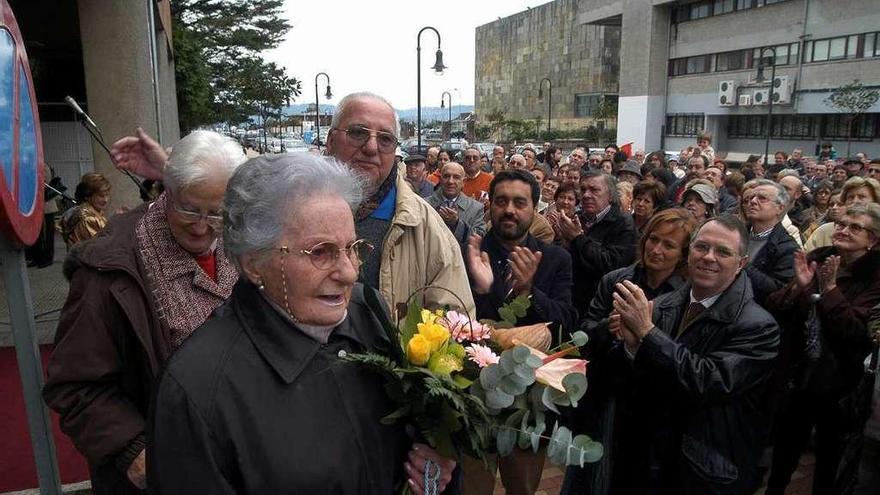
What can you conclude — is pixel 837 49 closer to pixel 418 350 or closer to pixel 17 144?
pixel 418 350

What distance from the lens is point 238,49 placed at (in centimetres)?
3178

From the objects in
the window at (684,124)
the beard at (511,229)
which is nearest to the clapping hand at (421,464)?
the beard at (511,229)

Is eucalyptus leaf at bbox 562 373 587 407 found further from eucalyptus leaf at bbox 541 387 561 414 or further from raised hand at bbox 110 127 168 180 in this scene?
raised hand at bbox 110 127 168 180

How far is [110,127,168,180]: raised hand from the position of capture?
8.64 feet

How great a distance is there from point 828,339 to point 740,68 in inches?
1833

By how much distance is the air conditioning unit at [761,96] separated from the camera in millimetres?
40719

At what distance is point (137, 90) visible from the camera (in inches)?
323

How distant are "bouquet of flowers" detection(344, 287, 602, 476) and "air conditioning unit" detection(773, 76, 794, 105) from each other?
1788 inches

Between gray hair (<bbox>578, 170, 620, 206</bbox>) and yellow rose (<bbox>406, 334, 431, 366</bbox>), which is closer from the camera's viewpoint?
yellow rose (<bbox>406, 334, 431, 366</bbox>)

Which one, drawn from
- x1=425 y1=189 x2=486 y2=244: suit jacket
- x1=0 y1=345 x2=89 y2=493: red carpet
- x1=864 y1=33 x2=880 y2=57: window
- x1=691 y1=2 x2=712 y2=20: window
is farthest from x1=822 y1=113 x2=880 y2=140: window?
x1=0 y1=345 x2=89 y2=493: red carpet

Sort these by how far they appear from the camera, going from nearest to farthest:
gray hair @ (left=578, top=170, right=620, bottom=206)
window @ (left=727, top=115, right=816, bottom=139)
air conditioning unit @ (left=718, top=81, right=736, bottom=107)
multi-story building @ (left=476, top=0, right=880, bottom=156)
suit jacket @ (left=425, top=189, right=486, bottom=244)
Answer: gray hair @ (left=578, top=170, right=620, bottom=206)
suit jacket @ (left=425, top=189, right=486, bottom=244)
multi-story building @ (left=476, top=0, right=880, bottom=156)
window @ (left=727, top=115, right=816, bottom=139)
air conditioning unit @ (left=718, top=81, right=736, bottom=107)

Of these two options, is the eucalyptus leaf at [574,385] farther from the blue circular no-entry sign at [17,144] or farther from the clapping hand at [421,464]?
the blue circular no-entry sign at [17,144]

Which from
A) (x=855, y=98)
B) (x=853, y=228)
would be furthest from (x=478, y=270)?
(x=855, y=98)

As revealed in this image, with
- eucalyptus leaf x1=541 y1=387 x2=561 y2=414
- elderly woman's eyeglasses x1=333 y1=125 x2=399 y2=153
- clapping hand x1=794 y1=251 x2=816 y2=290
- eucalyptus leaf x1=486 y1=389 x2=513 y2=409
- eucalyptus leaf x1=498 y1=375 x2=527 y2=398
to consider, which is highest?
elderly woman's eyeglasses x1=333 y1=125 x2=399 y2=153
